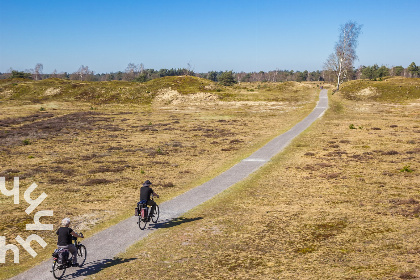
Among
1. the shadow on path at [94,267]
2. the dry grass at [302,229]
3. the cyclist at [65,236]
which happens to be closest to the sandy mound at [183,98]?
the dry grass at [302,229]

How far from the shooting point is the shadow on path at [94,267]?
14.9m

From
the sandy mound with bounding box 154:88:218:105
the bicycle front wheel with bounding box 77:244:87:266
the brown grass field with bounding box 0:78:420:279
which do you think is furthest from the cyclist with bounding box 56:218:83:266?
the sandy mound with bounding box 154:88:218:105

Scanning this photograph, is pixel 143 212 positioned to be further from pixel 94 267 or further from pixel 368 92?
pixel 368 92

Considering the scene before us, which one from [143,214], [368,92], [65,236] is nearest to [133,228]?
[143,214]

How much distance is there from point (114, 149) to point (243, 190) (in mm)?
24079

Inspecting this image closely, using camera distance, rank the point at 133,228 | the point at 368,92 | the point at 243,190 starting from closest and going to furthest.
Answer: the point at 133,228 < the point at 243,190 < the point at 368,92

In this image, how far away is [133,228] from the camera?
19953 mm

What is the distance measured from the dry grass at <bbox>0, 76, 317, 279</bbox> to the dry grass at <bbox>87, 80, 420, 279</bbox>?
537 cm

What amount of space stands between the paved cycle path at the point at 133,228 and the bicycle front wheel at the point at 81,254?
0.24 m

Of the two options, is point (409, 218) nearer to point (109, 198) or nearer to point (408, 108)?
point (109, 198)

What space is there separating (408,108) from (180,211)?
267 feet

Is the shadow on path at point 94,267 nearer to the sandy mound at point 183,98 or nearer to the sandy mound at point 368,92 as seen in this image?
the sandy mound at point 183,98

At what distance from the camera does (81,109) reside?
9588cm

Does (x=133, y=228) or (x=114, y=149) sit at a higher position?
(x=114, y=149)
